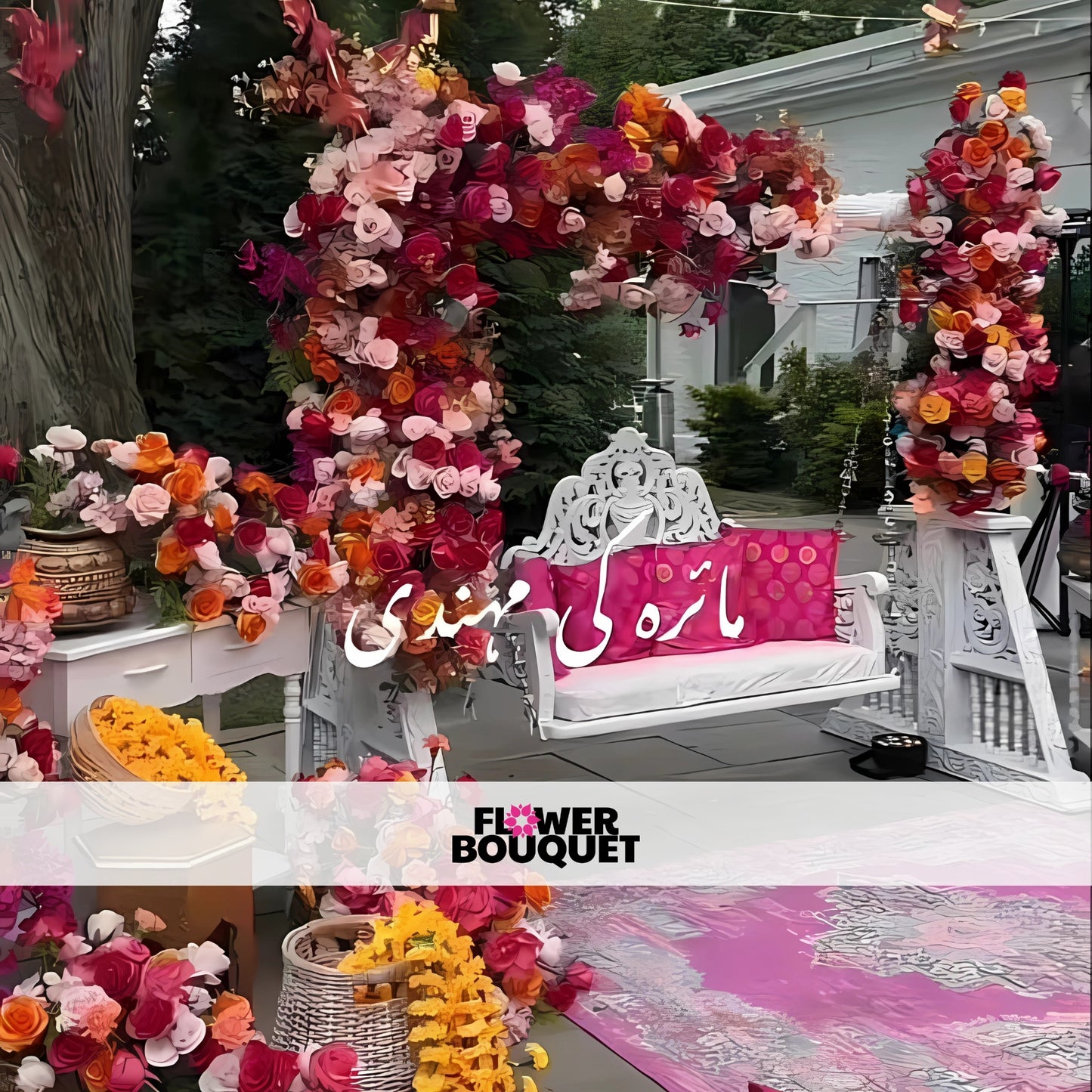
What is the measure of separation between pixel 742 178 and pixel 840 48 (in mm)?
1091

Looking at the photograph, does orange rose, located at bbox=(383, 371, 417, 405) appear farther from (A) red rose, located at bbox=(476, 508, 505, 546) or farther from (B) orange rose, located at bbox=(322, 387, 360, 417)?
(A) red rose, located at bbox=(476, 508, 505, 546)

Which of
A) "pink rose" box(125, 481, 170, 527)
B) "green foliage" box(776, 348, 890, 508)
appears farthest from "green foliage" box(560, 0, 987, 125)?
Result: "pink rose" box(125, 481, 170, 527)

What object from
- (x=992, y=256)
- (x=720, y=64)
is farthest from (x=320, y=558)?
(x=992, y=256)

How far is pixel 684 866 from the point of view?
3.15m

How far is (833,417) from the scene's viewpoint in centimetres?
493

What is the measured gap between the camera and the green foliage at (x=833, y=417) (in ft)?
15.5

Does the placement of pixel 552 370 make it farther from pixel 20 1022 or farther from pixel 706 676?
pixel 20 1022

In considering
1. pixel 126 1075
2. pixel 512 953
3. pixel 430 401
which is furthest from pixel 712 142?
pixel 126 1075

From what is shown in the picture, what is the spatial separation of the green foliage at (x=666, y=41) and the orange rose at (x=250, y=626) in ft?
5.29

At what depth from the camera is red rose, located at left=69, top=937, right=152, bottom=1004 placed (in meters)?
1.83

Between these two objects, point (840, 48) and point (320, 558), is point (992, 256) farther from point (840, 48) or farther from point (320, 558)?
point (320, 558)

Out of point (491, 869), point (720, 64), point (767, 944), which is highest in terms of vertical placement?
point (720, 64)

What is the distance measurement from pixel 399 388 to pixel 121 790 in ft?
3.22

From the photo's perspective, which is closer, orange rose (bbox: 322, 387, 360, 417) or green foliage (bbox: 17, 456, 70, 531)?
green foliage (bbox: 17, 456, 70, 531)
